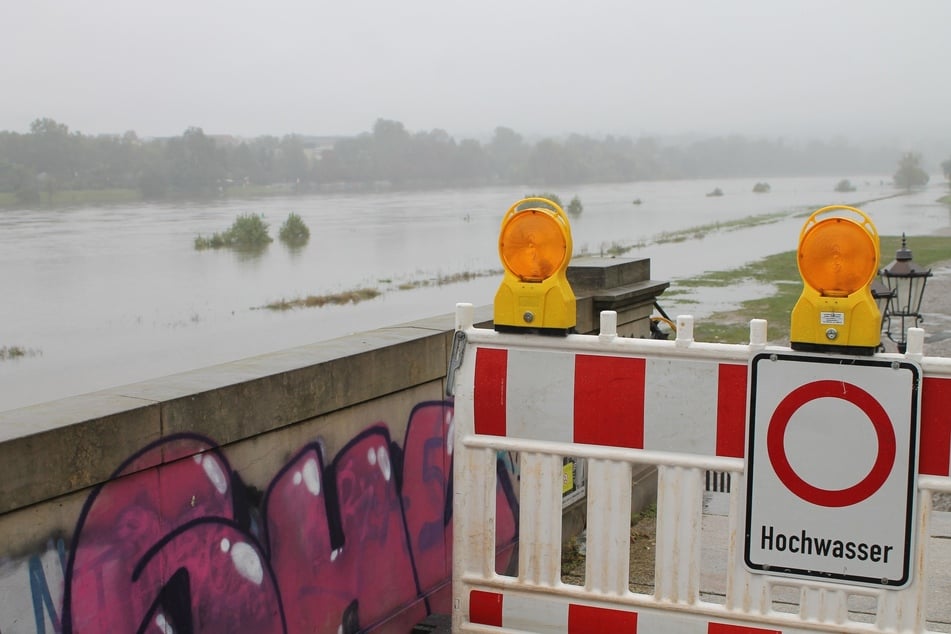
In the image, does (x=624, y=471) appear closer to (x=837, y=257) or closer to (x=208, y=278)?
(x=837, y=257)

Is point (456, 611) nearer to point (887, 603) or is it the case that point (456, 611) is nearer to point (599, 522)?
point (599, 522)

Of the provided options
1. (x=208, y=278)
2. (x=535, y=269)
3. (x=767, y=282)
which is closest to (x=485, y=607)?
(x=535, y=269)

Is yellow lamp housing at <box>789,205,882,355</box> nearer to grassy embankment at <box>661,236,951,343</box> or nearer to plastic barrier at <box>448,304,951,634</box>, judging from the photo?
plastic barrier at <box>448,304,951,634</box>

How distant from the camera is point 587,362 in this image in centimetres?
363

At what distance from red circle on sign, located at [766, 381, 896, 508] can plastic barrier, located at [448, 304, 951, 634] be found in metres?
0.09

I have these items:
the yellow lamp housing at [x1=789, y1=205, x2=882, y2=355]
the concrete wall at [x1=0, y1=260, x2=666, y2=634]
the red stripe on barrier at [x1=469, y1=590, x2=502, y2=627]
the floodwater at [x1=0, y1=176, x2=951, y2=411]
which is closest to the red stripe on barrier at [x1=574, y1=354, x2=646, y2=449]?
the yellow lamp housing at [x1=789, y1=205, x2=882, y2=355]

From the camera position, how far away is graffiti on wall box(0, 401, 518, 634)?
307cm

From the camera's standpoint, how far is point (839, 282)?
3.19 metres

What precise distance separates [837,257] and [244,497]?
2.11 meters

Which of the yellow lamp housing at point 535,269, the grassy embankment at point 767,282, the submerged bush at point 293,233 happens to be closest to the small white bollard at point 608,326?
the yellow lamp housing at point 535,269

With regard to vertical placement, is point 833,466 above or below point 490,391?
below

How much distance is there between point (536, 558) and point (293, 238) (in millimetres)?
79577

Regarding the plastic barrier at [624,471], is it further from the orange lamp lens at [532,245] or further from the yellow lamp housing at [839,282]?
the orange lamp lens at [532,245]

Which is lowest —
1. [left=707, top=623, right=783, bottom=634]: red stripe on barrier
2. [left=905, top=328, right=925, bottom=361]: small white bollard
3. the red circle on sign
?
[left=707, top=623, right=783, bottom=634]: red stripe on barrier
